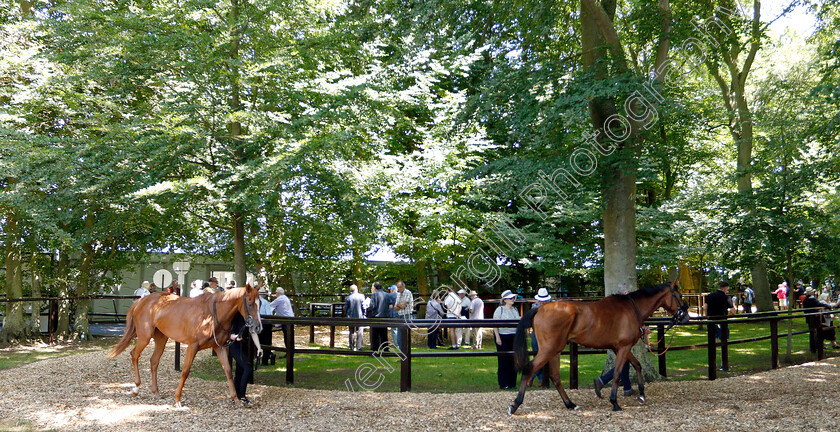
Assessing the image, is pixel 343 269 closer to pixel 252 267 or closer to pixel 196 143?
pixel 252 267

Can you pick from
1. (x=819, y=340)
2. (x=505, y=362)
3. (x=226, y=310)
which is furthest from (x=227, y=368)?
(x=819, y=340)

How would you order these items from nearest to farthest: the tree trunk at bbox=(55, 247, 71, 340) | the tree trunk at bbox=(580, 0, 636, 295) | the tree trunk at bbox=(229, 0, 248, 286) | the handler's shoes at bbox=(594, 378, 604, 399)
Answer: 1. the handler's shoes at bbox=(594, 378, 604, 399)
2. the tree trunk at bbox=(580, 0, 636, 295)
3. the tree trunk at bbox=(229, 0, 248, 286)
4. the tree trunk at bbox=(55, 247, 71, 340)

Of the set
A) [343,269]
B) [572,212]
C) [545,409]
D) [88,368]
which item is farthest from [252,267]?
[545,409]

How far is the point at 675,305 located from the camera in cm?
809

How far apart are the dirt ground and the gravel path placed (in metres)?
0.01

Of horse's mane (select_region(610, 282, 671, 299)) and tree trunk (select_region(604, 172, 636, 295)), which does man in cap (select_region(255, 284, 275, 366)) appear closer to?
tree trunk (select_region(604, 172, 636, 295))

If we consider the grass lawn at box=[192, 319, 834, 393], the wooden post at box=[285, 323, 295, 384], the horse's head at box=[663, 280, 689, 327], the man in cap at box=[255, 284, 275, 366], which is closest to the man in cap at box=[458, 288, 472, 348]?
the grass lawn at box=[192, 319, 834, 393]

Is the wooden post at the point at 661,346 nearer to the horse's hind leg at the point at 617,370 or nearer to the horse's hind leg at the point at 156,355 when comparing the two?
the horse's hind leg at the point at 617,370

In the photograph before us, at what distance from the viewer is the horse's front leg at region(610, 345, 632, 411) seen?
24.0ft

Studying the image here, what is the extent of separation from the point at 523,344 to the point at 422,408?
158 centimetres

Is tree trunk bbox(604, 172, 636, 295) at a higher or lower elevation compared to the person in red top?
higher

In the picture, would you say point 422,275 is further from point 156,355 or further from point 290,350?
point 156,355

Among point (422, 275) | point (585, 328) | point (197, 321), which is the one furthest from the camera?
point (422, 275)

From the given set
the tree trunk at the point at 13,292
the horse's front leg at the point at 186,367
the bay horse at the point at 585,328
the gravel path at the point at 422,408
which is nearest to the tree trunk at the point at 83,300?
the tree trunk at the point at 13,292
